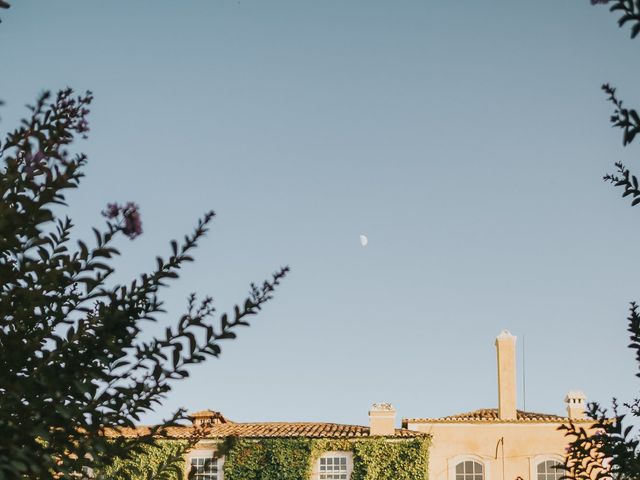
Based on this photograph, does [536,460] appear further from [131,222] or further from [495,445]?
[131,222]

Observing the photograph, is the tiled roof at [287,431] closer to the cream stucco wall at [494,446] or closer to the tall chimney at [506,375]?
the cream stucco wall at [494,446]

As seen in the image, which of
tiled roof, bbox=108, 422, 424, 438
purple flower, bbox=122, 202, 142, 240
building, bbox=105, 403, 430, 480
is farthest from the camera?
tiled roof, bbox=108, 422, 424, 438

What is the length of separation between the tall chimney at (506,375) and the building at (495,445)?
1.87ft

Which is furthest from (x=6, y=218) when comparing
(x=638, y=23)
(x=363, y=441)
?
(x=363, y=441)

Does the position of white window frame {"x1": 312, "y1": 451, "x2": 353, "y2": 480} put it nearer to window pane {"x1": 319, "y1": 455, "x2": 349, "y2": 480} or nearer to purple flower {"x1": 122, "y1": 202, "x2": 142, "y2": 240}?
window pane {"x1": 319, "y1": 455, "x2": 349, "y2": 480}

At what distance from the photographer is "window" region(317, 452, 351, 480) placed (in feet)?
96.9

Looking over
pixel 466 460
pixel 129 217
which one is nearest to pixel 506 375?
pixel 466 460

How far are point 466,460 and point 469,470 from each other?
1.15ft

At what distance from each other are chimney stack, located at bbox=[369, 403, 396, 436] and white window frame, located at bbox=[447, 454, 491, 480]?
2247 millimetres

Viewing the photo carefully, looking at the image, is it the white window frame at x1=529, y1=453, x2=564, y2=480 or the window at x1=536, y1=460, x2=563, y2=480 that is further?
the white window frame at x1=529, y1=453, x2=564, y2=480

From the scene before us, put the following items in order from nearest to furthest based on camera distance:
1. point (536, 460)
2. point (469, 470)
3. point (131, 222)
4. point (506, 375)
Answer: point (131, 222)
point (536, 460)
point (469, 470)
point (506, 375)

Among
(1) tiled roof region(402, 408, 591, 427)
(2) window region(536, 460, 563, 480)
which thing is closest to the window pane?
(1) tiled roof region(402, 408, 591, 427)

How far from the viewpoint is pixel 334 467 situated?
29.6 m

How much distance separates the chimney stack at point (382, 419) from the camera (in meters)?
30.0
